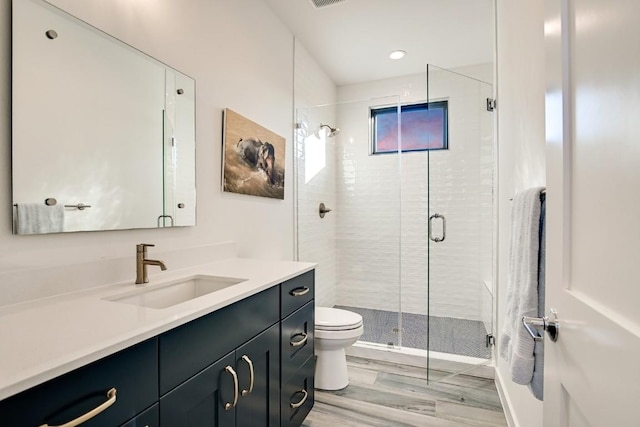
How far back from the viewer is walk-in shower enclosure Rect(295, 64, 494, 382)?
248 cm

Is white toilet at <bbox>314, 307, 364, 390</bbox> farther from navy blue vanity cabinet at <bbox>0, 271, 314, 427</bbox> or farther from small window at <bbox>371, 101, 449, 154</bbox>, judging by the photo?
small window at <bbox>371, 101, 449, 154</bbox>

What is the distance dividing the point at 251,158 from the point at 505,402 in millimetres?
2156

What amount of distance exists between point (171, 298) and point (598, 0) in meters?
1.54

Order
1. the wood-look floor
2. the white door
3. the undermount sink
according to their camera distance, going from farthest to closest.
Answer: the wood-look floor
the undermount sink
the white door

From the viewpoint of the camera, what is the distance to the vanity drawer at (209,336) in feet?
2.74

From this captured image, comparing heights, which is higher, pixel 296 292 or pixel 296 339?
pixel 296 292

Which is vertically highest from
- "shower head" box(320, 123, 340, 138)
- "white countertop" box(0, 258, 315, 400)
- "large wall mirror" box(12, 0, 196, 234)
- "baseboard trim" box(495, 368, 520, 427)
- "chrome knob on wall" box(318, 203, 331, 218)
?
"shower head" box(320, 123, 340, 138)

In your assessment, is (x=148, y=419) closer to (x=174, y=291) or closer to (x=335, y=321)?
(x=174, y=291)

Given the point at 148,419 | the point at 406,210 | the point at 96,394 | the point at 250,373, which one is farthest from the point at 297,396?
the point at 406,210

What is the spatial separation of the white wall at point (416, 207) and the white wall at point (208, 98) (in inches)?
33.0

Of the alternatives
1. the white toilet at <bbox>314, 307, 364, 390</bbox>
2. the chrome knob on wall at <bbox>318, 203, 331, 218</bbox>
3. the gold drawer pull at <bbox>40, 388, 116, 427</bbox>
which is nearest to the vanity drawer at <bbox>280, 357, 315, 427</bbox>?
the white toilet at <bbox>314, 307, 364, 390</bbox>

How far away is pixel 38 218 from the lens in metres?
0.97

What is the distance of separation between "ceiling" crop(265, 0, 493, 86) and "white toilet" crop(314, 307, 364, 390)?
2.24 meters

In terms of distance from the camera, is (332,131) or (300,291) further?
(332,131)
